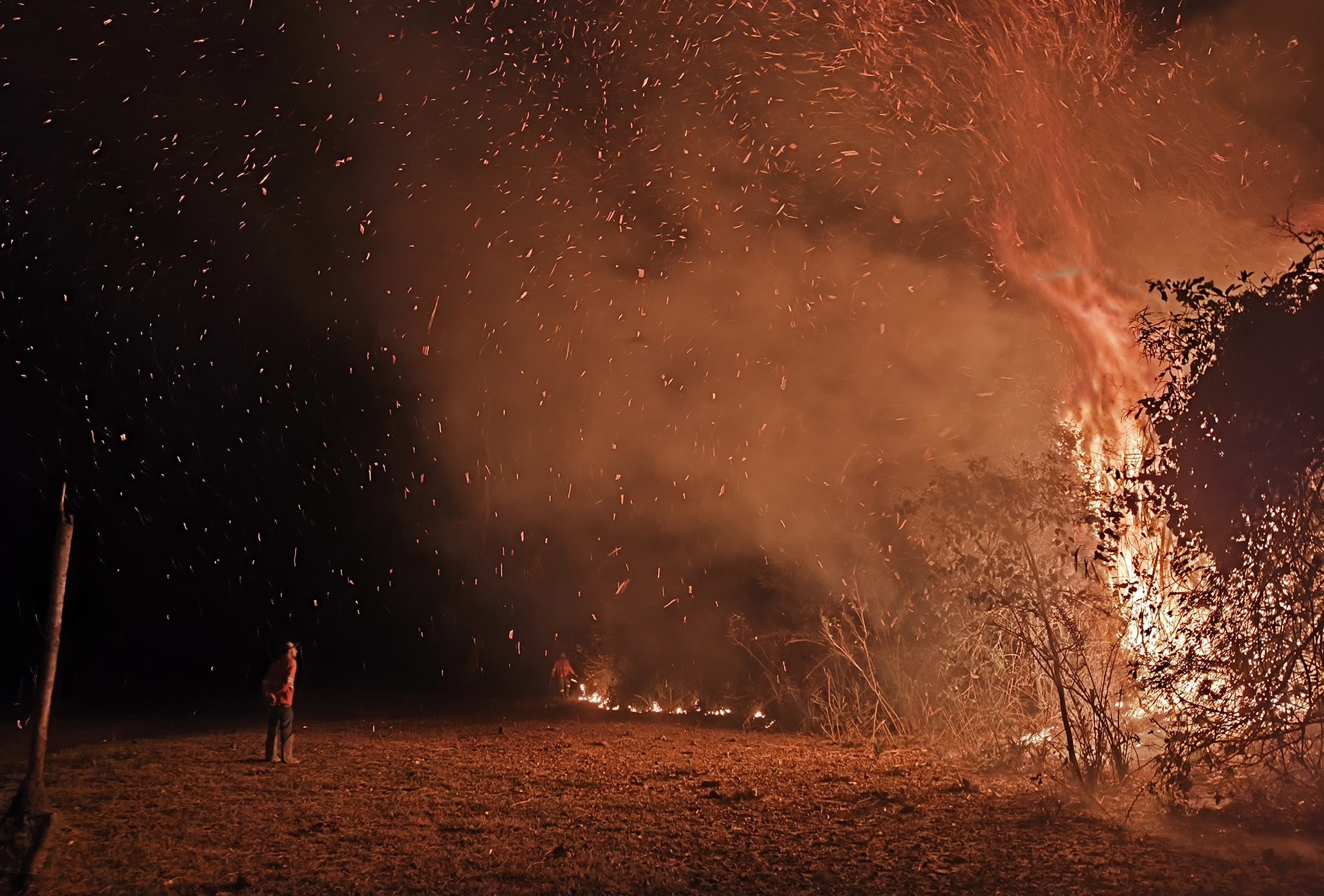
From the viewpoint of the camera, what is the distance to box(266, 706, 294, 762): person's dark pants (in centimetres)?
1070

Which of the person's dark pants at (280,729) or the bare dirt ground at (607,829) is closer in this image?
the bare dirt ground at (607,829)

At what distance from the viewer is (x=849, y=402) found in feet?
45.3

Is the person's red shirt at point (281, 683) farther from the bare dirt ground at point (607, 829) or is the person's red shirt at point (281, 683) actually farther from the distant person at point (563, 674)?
the distant person at point (563, 674)

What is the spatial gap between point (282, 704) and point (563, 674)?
328 inches

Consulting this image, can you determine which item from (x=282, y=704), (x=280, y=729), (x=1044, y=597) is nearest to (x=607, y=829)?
(x=1044, y=597)

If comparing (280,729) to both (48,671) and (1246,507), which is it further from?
(1246,507)

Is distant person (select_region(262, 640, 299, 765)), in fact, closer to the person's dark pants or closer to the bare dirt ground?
the person's dark pants

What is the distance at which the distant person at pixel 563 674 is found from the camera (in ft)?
61.1

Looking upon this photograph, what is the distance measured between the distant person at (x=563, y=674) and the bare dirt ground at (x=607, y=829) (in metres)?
6.90

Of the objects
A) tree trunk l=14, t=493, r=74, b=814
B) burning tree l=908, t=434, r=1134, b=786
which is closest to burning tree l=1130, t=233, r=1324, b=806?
burning tree l=908, t=434, r=1134, b=786

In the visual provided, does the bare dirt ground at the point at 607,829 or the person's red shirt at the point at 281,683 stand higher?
the person's red shirt at the point at 281,683

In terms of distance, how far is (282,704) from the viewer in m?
10.7

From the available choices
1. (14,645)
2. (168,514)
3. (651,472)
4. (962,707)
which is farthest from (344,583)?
(962,707)

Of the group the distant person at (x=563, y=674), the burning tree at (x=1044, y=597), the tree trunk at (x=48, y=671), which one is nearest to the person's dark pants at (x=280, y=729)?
the tree trunk at (x=48, y=671)
